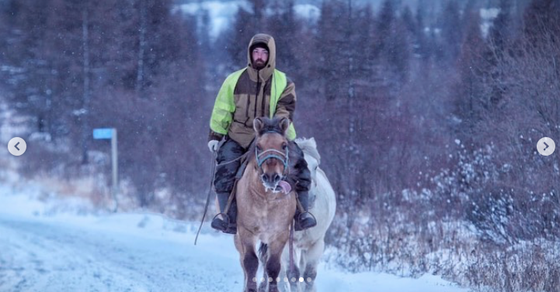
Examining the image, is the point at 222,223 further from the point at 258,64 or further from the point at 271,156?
the point at 258,64

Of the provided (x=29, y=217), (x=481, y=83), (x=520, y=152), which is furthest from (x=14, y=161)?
(x=520, y=152)

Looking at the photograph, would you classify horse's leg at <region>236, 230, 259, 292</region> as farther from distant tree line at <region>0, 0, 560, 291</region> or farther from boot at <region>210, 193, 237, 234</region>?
distant tree line at <region>0, 0, 560, 291</region>

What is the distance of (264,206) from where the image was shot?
691 cm

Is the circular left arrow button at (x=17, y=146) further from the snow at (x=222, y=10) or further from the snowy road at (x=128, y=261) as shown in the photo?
the snowy road at (x=128, y=261)

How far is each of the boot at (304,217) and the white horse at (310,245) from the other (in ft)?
2.17

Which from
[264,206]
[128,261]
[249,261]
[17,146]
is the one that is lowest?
[128,261]

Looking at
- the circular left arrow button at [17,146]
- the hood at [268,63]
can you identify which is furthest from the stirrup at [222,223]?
the circular left arrow button at [17,146]

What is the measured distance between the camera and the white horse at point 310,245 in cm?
827

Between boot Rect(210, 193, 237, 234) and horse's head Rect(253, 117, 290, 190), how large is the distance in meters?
0.86

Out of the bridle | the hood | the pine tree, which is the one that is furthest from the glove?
the pine tree

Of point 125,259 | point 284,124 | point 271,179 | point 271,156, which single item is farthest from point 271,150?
point 125,259

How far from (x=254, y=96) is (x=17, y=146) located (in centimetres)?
1881

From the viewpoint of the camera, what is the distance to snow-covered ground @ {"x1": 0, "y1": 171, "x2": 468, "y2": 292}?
9297 millimetres

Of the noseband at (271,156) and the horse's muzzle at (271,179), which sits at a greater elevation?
the noseband at (271,156)
